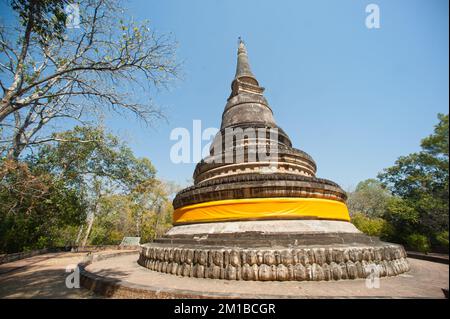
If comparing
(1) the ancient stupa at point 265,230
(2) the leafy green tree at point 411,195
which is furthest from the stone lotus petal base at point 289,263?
(2) the leafy green tree at point 411,195

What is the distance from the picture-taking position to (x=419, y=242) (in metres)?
16.8

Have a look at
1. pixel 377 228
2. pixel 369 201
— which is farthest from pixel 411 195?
pixel 369 201

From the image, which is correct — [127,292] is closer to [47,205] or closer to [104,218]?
[47,205]

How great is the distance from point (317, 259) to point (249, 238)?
196 cm

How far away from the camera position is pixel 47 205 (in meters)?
16.1

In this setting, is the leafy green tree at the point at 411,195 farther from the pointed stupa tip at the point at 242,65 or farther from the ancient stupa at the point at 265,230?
the pointed stupa tip at the point at 242,65

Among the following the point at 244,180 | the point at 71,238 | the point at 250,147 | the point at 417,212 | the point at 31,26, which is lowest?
the point at 71,238

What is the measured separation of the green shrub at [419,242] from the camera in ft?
54.5

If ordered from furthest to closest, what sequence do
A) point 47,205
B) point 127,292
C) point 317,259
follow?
1. point 47,205
2. point 317,259
3. point 127,292

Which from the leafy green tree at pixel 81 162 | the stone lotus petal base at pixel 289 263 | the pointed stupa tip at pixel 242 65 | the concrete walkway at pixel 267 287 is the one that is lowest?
the concrete walkway at pixel 267 287

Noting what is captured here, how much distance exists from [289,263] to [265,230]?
5.29 ft

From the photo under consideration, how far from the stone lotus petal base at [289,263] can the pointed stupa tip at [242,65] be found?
14248 millimetres

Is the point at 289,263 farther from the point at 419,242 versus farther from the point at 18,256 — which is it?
the point at 419,242

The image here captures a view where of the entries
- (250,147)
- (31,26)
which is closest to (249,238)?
(250,147)
